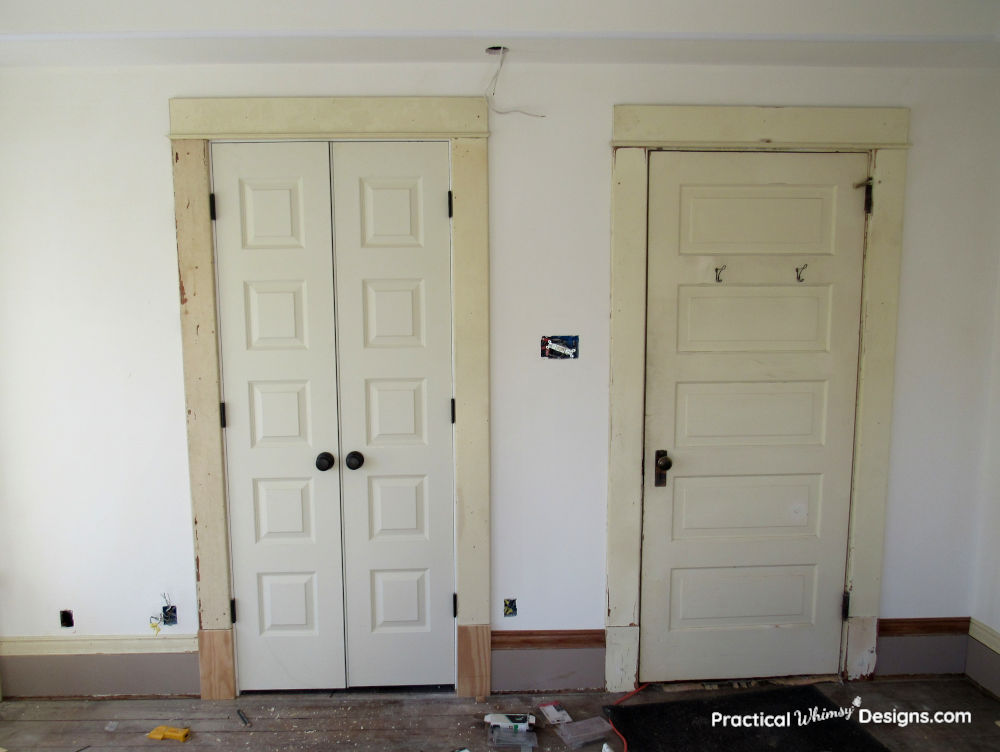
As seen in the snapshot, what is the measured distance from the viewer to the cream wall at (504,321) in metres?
2.10

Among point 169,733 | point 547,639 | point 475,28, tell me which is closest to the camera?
point 475,28

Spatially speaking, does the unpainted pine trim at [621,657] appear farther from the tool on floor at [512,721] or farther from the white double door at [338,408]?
the white double door at [338,408]

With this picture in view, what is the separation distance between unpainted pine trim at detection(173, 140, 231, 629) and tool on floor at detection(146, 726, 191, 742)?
14.6 inches

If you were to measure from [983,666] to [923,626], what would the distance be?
0.28 metres

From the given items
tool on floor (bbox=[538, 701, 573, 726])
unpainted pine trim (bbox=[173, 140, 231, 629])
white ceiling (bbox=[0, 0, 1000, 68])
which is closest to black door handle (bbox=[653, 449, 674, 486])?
tool on floor (bbox=[538, 701, 573, 726])

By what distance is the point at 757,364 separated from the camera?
223 cm

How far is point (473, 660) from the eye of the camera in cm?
226

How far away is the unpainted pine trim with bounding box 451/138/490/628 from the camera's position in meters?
2.10

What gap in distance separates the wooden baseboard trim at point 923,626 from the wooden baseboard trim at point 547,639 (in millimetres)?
1298

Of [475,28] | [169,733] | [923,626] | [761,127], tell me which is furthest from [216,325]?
[923,626]

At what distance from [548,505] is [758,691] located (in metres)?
1.23

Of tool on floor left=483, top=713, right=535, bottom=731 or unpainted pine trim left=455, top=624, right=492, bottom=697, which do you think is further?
unpainted pine trim left=455, top=624, right=492, bottom=697

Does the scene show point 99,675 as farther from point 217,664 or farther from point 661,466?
point 661,466

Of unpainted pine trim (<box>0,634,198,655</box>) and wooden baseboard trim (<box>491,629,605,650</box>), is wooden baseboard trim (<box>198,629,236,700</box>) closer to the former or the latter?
unpainted pine trim (<box>0,634,198,655</box>)
